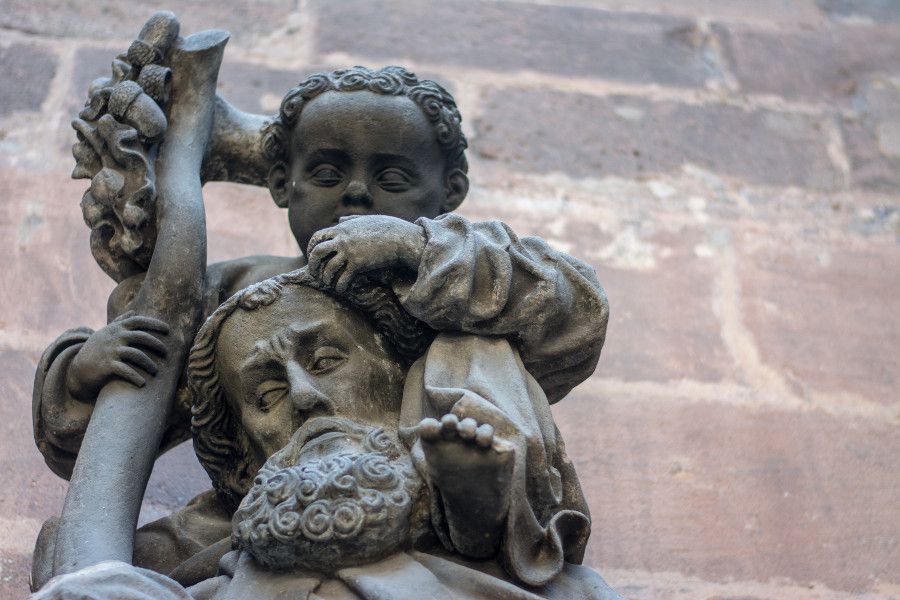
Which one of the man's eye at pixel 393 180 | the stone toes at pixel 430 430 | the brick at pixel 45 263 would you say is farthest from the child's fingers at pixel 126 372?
the brick at pixel 45 263

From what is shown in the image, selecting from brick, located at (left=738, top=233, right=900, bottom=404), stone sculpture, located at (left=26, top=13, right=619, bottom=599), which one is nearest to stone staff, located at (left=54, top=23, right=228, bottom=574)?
stone sculpture, located at (left=26, top=13, right=619, bottom=599)

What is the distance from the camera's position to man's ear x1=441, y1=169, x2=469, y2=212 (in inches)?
103

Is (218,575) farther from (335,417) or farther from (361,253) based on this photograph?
(361,253)

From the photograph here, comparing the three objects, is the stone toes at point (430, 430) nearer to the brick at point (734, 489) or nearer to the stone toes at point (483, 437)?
the stone toes at point (483, 437)

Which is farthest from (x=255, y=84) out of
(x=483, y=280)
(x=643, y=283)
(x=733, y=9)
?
(x=483, y=280)

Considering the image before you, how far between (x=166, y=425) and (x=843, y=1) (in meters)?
3.10

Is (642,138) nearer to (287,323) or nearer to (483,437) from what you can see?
(287,323)

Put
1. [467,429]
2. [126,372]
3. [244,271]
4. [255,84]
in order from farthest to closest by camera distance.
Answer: [255,84] < [244,271] < [126,372] < [467,429]

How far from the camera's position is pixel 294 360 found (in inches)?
85.9

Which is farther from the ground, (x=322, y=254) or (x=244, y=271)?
(x=322, y=254)

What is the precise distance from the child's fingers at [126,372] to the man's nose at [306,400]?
0.30 m

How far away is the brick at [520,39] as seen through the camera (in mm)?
4316

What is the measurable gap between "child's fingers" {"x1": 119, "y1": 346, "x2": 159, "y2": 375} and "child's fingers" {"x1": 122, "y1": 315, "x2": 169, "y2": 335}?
46 millimetres

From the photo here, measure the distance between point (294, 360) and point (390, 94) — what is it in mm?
528
